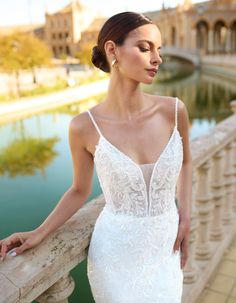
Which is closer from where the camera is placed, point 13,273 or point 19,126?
point 13,273

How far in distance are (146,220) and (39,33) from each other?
69.0 meters

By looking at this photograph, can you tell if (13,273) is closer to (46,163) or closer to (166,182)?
(166,182)

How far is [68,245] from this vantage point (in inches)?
46.7

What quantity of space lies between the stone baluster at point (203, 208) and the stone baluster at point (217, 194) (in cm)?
17

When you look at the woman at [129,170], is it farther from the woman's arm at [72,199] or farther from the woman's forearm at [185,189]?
the woman's forearm at [185,189]

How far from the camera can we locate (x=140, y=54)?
1218mm

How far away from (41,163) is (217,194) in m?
8.27

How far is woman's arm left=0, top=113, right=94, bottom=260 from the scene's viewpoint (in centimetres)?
117

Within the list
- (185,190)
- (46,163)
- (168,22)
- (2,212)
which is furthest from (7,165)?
(168,22)

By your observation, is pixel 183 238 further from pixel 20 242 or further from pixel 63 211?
pixel 20 242

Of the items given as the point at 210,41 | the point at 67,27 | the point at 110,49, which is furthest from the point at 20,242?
the point at 67,27

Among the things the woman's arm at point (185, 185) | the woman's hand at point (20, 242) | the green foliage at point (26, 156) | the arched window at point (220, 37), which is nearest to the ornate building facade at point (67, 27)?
the arched window at point (220, 37)

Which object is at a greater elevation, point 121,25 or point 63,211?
point 121,25

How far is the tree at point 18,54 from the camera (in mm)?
20219
